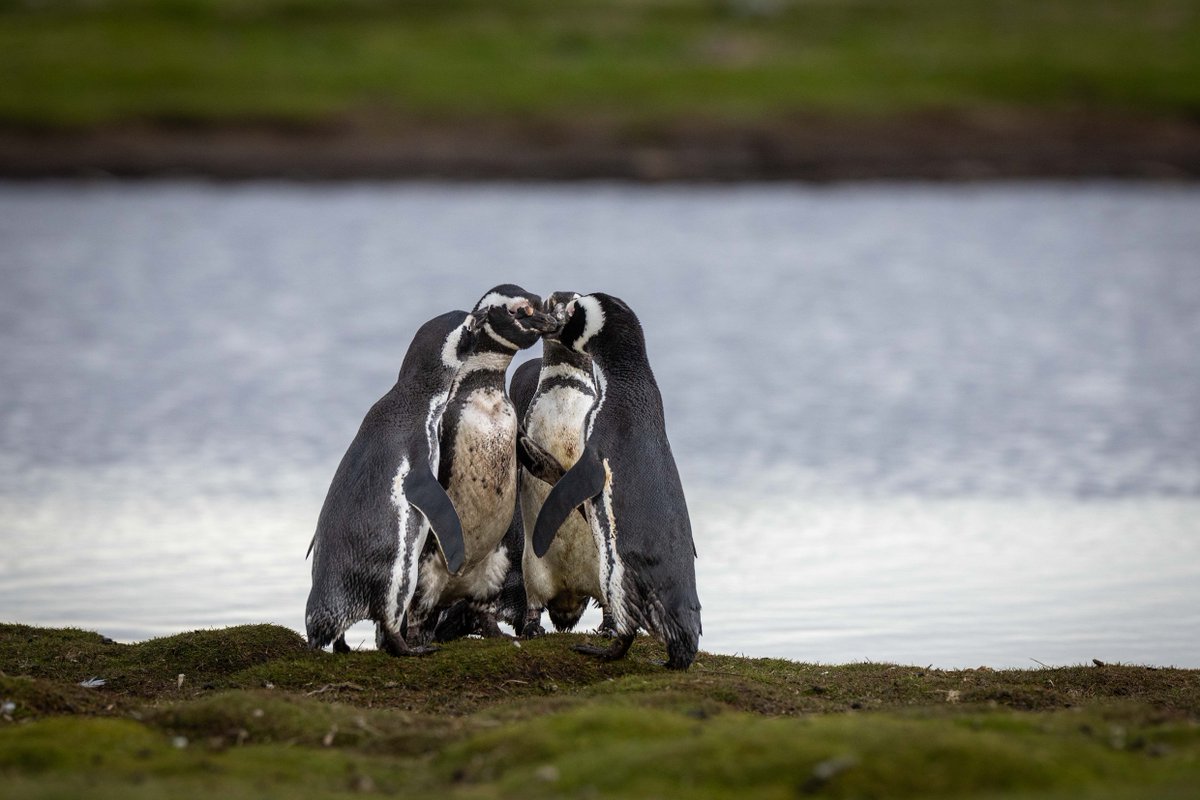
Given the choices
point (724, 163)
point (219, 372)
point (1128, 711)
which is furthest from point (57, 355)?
point (724, 163)

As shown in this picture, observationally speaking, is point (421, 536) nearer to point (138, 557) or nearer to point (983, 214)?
point (138, 557)

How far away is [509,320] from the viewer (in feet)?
27.3

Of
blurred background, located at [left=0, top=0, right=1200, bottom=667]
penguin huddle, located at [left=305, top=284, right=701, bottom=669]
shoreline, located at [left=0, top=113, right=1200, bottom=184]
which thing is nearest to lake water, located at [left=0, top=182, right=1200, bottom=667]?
blurred background, located at [left=0, top=0, right=1200, bottom=667]

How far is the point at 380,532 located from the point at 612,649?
125 cm

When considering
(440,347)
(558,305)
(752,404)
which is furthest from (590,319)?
(752,404)

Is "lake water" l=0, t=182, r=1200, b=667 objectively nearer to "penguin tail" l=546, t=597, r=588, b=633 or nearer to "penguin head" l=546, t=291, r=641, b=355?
"penguin tail" l=546, t=597, r=588, b=633

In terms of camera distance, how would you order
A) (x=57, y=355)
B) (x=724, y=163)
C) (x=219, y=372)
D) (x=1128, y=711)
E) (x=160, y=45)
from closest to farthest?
(x=1128, y=711)
(x=219, y=372)
(x=57, y=355)
(x=724, y=163)
(x=160, y=45)

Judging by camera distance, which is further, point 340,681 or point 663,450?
point 663,450

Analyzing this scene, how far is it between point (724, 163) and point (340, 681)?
146 feet

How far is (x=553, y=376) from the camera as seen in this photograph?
8.82 meters

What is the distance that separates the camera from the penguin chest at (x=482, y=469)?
27.5 ft

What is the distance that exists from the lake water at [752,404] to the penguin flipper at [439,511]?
69.4 inches

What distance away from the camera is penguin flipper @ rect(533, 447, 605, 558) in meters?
7.93

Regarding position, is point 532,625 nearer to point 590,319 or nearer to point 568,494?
point 568,494
